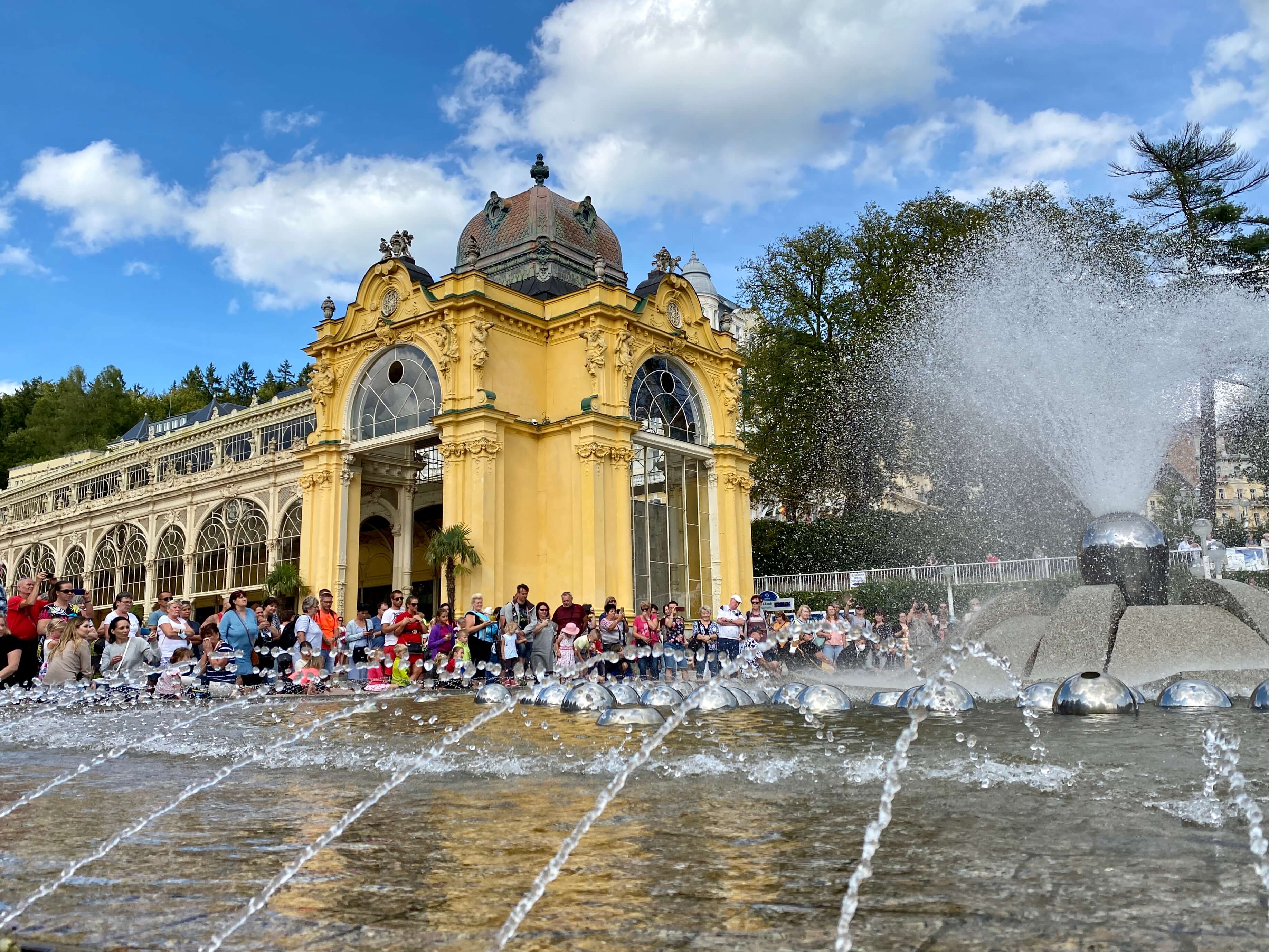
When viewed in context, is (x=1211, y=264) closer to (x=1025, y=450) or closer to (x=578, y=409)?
(x=1025, y=450)

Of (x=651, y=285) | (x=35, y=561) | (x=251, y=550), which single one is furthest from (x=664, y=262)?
(x=35, y=561)

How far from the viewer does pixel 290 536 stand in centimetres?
3731

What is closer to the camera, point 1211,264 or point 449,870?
point 449,870

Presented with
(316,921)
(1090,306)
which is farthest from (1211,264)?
(316,921)

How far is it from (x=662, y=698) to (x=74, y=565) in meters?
48.2

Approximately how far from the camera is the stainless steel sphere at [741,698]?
32.9 ft

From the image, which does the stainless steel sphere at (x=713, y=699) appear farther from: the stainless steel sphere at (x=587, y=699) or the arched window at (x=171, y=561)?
the arched window at (x=171, y=561)

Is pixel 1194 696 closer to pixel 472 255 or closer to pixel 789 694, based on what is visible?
pixel 789 694

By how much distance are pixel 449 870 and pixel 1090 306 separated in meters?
20.6

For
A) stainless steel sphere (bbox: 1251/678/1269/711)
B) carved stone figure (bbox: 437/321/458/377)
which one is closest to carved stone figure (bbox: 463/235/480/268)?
carved stone figure (bbox: 437/321/458/377)

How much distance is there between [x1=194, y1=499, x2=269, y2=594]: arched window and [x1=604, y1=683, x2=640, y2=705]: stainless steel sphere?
2977 cm

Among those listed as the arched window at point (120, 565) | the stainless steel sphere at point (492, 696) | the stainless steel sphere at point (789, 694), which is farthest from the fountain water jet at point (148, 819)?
the arched window at point (120, 565)

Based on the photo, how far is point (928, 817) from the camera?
4.13m

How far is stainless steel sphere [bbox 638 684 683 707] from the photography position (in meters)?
10.2
